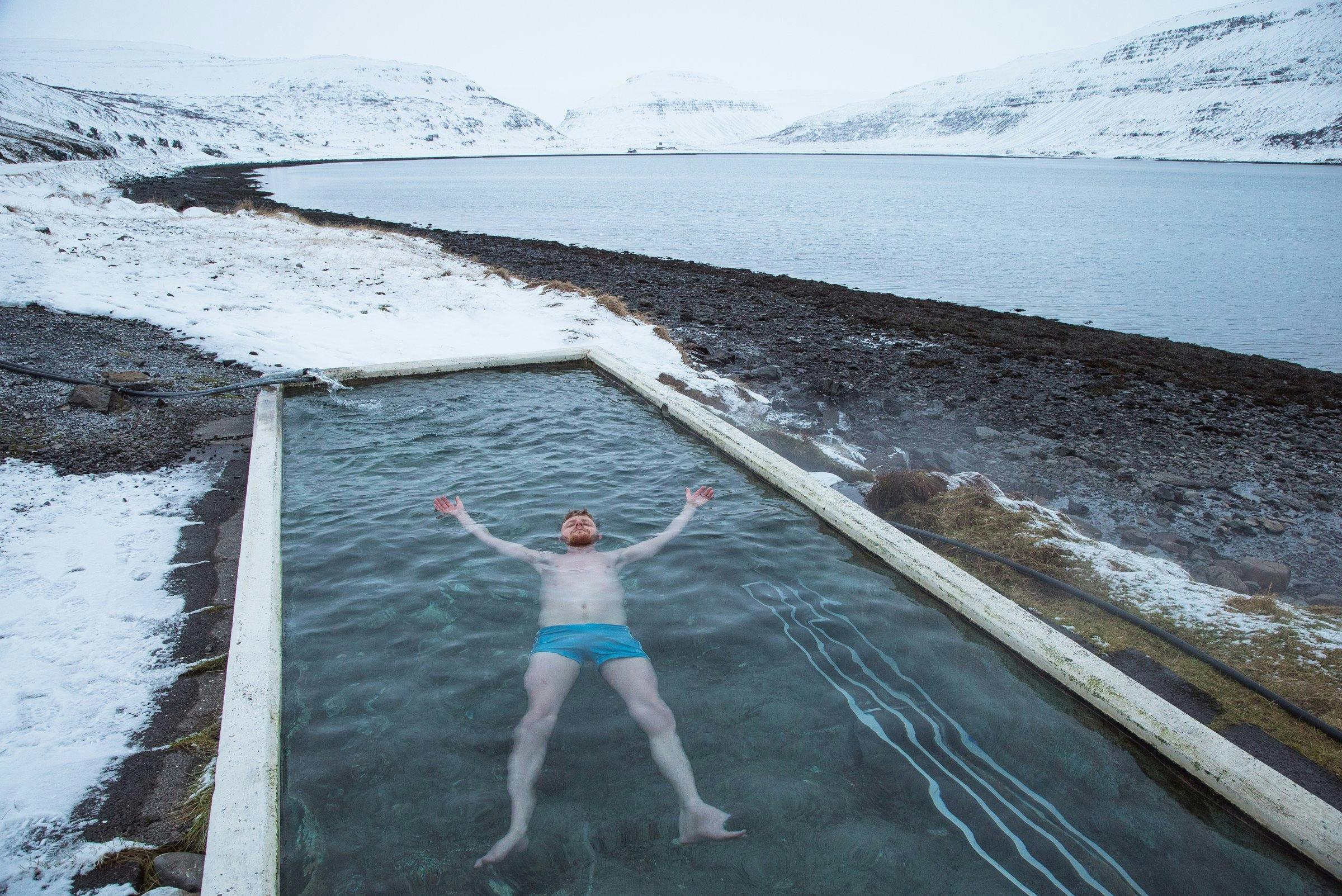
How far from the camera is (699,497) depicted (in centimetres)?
654

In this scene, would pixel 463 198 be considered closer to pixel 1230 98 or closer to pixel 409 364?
pixel 409 364

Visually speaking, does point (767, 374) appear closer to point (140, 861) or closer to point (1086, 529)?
point (1086, 529)

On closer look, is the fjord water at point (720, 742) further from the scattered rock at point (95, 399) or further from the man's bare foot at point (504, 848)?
the scattered rock at point (95, 399)

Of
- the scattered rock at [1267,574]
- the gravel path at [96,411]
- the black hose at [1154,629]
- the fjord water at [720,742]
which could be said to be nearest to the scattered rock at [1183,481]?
the scattered rock at [1267,574]

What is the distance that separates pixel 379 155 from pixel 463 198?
12530cm

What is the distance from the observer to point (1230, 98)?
584 ft

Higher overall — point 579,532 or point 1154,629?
point 579,532

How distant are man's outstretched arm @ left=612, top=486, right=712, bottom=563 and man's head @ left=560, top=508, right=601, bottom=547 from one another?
284 millimetres

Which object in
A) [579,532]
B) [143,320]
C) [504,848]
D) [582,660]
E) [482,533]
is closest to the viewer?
[504,848]

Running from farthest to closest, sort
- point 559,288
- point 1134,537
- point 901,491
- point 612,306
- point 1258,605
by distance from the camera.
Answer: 1. point 559,288
2. point 612,306
3. point 1134,537
4. point 901,491
5. point 1258,605

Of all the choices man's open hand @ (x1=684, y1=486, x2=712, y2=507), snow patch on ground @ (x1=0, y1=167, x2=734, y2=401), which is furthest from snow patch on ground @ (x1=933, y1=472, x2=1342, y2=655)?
snow patch on ground @ (x1=0, y1=167, x2=734, y2=401)

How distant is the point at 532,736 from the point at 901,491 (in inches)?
178

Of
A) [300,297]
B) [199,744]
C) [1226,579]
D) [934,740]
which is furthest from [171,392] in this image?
[1226,579]

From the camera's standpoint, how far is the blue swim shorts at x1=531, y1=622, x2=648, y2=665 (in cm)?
446
